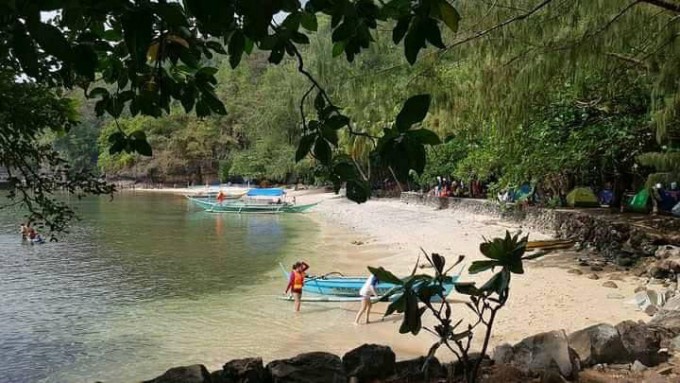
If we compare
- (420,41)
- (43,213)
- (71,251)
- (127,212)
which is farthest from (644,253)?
(127,212)

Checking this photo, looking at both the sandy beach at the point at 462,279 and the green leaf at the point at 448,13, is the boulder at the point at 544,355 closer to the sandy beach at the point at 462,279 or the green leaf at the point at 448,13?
the sandy beach at the point at 462,279

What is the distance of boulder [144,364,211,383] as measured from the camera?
405 cm

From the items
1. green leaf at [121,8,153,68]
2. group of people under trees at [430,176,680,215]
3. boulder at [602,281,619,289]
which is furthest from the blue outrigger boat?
green leaf at [121,8,153,68]

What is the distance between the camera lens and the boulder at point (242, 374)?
14.0ft

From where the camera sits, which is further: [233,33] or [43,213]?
[43,213]

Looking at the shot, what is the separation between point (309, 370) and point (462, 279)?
8852 mm

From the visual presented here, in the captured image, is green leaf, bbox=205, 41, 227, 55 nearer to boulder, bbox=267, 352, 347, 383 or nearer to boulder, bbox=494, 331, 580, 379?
boulder, bbox=267, 352, 347, 383

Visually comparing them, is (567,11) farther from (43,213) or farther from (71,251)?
(71,251)

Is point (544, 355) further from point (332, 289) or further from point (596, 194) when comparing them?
point (596, 194)

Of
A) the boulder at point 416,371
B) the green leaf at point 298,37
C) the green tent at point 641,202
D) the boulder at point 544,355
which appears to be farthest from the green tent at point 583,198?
the green leaf at point 298,37

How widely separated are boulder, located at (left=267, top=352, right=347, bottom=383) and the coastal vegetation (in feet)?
5.53

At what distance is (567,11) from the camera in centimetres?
693

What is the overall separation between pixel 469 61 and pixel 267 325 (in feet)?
18.6

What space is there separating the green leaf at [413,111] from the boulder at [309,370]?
3183 millimetres
